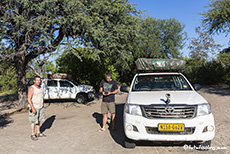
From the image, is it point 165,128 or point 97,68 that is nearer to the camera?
point 165,128

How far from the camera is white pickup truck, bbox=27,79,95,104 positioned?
12320mm

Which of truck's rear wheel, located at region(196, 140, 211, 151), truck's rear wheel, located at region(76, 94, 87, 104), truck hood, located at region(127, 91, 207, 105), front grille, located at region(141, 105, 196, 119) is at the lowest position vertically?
truck's rear wheel, located at region(196, 140, 211, 151)

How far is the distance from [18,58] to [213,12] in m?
15.4

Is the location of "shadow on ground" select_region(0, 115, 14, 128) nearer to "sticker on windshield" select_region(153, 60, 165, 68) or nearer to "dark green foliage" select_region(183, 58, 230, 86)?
"sticker on windshield" select_region(153, 60, 165, 68)

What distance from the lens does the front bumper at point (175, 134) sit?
3867 mm

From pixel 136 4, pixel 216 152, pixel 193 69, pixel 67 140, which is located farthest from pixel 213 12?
pixel 67 140

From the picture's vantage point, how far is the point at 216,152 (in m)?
4.23

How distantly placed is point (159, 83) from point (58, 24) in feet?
18.9

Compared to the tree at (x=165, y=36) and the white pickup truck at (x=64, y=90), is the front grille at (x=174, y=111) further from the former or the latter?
the tree at (x=165, y=36)

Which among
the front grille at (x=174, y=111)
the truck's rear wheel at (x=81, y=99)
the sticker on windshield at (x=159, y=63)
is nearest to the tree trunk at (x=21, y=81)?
the truck's rear wheel at (x=81, y=99)

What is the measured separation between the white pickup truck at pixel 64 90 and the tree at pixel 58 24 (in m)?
2.30

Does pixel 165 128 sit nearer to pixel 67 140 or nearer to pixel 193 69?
pixel 67 140

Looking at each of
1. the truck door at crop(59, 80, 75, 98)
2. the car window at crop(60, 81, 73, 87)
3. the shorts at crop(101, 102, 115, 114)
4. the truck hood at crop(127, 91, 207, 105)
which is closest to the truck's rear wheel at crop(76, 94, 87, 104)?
the truck door at crop(59, 80, 75, 98)

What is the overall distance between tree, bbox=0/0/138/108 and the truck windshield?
366cm
